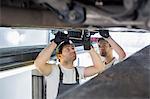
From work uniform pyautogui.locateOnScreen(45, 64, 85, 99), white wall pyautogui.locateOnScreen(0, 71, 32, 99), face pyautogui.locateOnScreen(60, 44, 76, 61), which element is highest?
face pyautogui.locateOnScreen(60, 44, 76, 61)

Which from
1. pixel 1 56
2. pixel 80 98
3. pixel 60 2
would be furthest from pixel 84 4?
pixel 1 56

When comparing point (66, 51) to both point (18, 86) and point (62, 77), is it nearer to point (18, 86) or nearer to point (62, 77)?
point (62, 77)

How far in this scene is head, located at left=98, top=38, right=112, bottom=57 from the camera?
2377 mm

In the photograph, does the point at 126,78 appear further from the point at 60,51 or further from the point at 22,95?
the point at 22,95

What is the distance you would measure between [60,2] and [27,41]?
233 centimetres

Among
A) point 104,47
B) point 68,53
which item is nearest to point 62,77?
point 68,53

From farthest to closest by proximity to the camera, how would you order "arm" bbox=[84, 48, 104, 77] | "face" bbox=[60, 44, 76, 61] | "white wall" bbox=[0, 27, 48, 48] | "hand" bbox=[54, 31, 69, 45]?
1. "white wall" bbox=[0, 27, 48, 48]
2. "arm" bbox=[84, 48, 104, 77]
3. "face" bbox=[60, 44, 76, 61]
4. "hand" bbox=[54, 31, 69, 45]

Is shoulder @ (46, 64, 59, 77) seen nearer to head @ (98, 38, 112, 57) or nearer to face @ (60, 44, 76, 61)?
face @ (60, 44, 76, 61)

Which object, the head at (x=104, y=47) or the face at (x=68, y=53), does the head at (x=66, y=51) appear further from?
the head at (x=104, y=47)

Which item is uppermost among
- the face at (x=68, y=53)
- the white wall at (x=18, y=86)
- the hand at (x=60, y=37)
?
the hand at (x=60, y=37)

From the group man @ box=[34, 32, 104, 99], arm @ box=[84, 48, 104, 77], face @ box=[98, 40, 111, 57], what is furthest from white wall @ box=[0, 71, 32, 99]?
face @ box=[98, 40, 111, 57]

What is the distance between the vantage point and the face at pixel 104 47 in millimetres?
2377

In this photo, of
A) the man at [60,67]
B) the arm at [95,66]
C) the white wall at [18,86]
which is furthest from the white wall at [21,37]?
the arm at [95,66]

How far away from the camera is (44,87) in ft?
7.44
